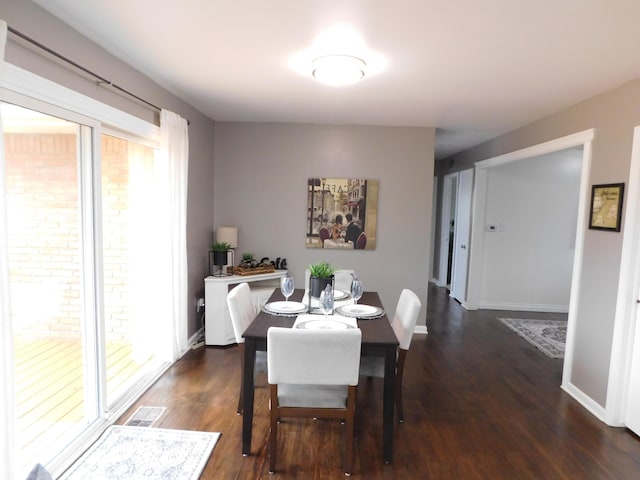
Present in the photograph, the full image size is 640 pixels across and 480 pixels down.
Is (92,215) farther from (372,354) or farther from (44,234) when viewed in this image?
(372,354)

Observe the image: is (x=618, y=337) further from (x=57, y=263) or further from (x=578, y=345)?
(x=57, y=263)

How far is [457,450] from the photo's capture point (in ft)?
7.84


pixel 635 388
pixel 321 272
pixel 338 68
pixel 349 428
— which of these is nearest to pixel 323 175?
pixel 321 272

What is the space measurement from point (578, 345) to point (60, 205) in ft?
13.1

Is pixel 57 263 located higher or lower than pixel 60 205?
lower

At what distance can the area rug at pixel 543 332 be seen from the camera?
4.22m

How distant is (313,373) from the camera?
6.71ft

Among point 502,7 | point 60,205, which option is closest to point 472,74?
point 502,7

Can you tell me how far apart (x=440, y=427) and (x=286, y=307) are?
1.33m

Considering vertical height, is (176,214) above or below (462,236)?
above

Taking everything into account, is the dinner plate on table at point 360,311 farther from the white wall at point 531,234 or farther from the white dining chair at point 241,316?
the white wall at point 531,234

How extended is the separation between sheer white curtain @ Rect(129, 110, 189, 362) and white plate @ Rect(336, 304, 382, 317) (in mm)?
1562

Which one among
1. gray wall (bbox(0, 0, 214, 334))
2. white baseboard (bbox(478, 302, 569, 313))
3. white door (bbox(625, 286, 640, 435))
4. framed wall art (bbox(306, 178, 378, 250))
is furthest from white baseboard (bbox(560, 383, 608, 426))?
gray wall (bbox(0, 0, 214, 334))

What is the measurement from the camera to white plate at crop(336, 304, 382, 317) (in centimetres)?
263
